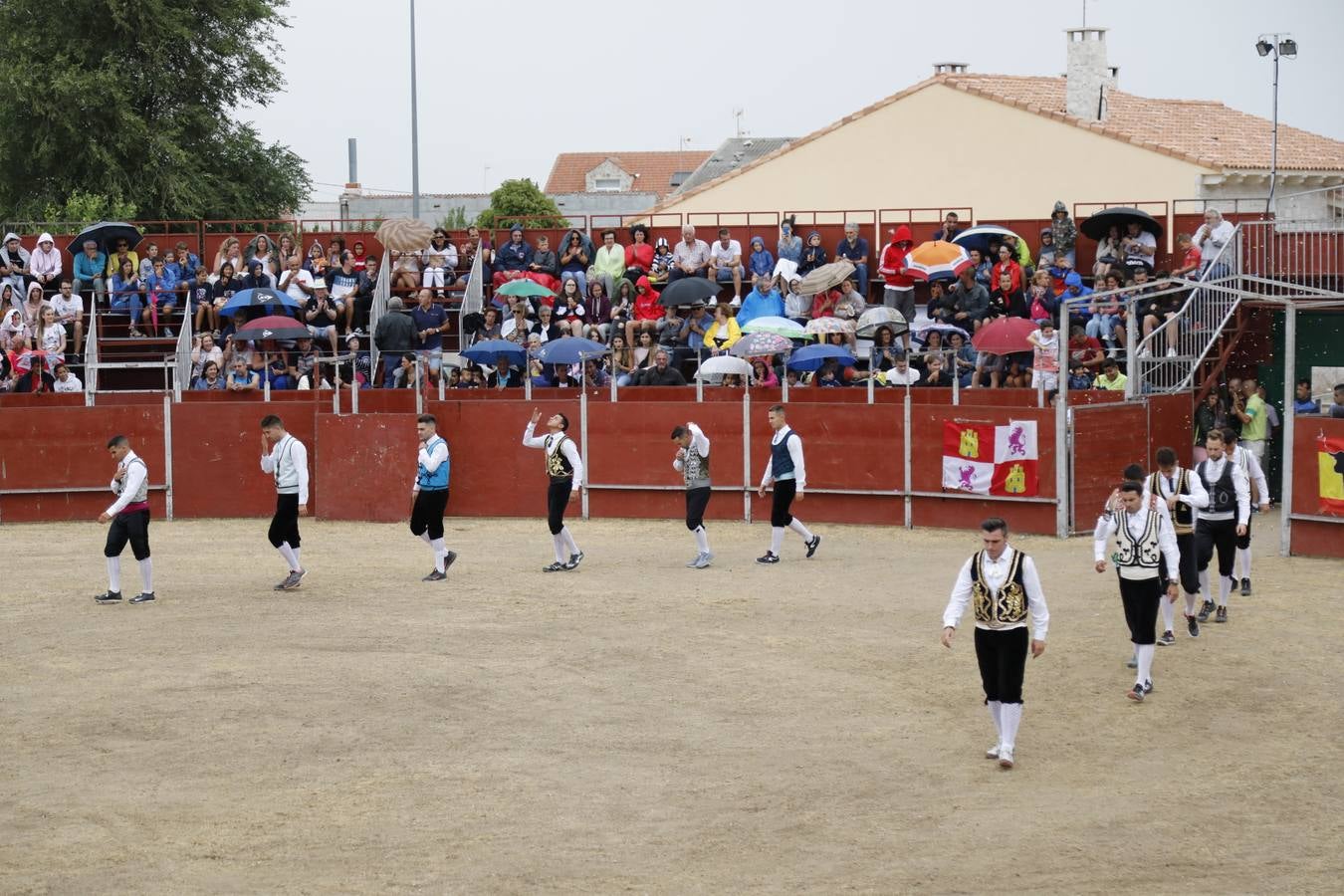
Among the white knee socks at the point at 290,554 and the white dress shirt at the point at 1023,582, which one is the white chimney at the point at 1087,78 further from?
the white dress shirt at the point at 1023,582

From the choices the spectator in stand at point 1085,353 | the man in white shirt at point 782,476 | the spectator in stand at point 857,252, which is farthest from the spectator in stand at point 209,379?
the spectator in stand at point 1085,353

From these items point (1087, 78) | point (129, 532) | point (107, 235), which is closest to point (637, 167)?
point (1087, 78)

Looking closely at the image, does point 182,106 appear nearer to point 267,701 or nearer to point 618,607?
point 618,607

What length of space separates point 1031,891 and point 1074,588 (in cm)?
915

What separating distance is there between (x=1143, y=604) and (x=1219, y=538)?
130 inches

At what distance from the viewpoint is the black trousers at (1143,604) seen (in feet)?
42.2

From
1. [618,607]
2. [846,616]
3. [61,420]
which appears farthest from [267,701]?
[61,420]

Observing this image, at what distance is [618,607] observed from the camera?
56.1ft

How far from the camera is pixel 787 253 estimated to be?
1109 inches

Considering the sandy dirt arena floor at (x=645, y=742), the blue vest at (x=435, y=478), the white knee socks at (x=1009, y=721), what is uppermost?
the blue vest at (x=435, y=478)

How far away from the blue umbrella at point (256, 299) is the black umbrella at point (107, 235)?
12.4ft

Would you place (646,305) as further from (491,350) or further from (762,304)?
(491,350)

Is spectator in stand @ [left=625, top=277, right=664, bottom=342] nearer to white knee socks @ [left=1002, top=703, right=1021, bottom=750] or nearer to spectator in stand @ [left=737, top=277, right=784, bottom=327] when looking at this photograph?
spectator in stand @ [left=737, top=277, right=784, bottom=327]

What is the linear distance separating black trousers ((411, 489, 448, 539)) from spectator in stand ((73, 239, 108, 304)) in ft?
43.7
